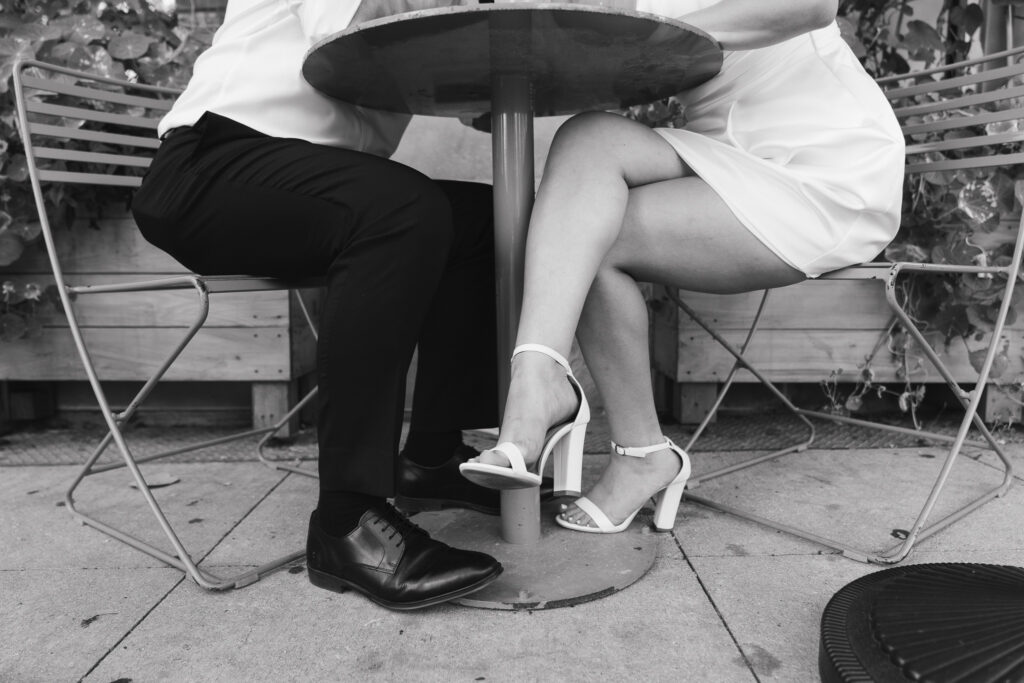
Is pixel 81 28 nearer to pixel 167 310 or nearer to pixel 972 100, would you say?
pixel 167 310

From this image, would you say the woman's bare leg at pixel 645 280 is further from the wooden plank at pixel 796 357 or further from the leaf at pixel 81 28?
the leaf at pixel 81 28

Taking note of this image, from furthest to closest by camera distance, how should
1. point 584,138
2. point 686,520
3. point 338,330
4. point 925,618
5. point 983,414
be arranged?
point 983,414, point 686,520, point 584,138, point 338,330, point 925,618

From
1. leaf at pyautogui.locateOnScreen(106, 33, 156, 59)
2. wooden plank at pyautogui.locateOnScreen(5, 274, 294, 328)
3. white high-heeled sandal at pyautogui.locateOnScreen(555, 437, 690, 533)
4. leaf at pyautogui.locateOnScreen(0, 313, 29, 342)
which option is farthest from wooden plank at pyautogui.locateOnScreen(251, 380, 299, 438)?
white high-heeled sandal at pyautogui.locateOnScreen(555, 437, 690, 533)

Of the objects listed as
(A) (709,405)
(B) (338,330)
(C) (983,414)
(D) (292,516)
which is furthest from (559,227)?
(C) (983,414)

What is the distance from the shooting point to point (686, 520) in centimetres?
171

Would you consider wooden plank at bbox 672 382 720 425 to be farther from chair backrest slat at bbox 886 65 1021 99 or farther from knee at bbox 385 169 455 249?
knee at bbox 385 169 455 249

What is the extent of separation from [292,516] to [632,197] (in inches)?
40.4

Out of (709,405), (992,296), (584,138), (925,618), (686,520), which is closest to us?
(925,618)

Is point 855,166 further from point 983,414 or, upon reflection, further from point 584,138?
point 983,414

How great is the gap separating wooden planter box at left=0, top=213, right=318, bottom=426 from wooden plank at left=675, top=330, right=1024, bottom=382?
1245 mm

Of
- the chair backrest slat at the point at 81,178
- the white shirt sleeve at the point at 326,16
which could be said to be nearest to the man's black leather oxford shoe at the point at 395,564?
the white shirt sleeve at the point at 326,16

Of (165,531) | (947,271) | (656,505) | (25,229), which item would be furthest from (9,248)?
(947,271)

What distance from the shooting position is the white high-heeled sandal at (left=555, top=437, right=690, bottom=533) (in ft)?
5.19

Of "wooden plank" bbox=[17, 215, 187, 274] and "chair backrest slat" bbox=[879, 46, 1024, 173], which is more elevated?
"chair backrest slat" bbox=[879, 46, 1024, 173]
